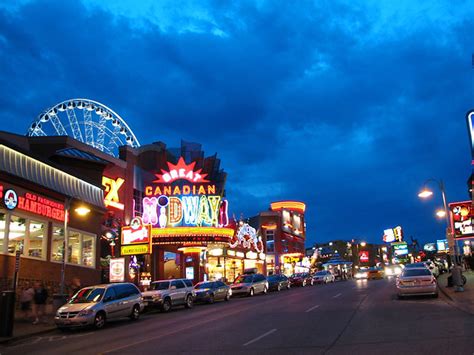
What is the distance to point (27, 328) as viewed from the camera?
19859 mm

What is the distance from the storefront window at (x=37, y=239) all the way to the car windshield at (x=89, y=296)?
529cm

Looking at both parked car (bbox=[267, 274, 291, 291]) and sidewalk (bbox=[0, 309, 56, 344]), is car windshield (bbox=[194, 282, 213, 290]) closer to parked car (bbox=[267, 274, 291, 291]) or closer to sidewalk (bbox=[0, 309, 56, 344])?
sidewalk (bbox=[0, 309, 56, 344])

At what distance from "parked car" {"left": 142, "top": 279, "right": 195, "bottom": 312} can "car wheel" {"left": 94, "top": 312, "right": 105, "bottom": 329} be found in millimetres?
6918

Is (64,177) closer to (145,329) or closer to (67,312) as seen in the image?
(67,312)

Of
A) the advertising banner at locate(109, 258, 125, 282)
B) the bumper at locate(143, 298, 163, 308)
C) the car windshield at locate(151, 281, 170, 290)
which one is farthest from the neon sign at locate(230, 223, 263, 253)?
the bumper at locate(143, 298, 163, 308)

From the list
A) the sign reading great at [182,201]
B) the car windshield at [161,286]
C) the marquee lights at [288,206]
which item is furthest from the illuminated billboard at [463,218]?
the marquee lights at [288,206]

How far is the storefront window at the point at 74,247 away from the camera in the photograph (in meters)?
28.3

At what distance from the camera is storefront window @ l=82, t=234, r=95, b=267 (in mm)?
29750

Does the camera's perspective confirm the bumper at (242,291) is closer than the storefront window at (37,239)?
No

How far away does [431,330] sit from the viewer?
13359 mm

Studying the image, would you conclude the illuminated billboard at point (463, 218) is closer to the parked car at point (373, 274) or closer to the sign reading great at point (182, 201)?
the parked car at point (373, 274)

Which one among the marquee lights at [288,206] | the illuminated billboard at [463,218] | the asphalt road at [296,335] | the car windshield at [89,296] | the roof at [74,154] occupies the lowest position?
the asphalt road at [296,335]

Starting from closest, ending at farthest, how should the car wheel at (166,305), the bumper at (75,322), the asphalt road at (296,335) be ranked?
the asphalt road at (296,335), the bumper at (75,322), the car wheel at (166,305)

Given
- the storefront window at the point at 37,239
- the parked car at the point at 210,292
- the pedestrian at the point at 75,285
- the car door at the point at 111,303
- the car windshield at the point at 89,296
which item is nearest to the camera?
the car windshield at the point at 89,296
